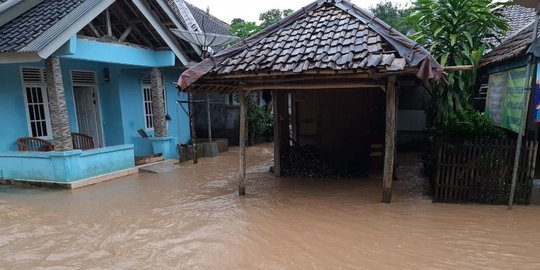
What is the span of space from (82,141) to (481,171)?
977cm

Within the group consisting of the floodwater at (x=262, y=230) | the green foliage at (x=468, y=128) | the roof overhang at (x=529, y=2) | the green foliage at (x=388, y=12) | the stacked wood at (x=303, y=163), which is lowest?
the floodwater at (x=262, y=230)

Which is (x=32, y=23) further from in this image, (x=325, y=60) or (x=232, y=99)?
(x=232, y=99)

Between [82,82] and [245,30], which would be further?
[245,30]

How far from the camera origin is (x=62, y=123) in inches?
295

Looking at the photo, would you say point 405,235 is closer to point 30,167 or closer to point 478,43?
point 478,43

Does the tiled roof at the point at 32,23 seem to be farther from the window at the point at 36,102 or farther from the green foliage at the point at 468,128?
the green foliage at the point at 468,128

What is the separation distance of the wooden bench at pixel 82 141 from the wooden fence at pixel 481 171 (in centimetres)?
893

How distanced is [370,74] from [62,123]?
22.5 feet

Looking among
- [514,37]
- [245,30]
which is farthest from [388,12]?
[514,37]

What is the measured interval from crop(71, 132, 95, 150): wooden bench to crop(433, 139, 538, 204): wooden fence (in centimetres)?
893

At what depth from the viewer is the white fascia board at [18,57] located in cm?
696

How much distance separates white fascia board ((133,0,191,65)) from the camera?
29.5 ft

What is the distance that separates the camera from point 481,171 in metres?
5.58

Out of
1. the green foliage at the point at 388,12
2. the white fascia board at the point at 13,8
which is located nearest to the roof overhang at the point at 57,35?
the white fascia board at the point at 13,8
